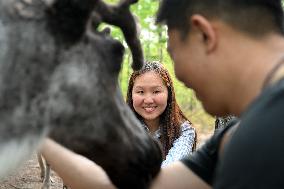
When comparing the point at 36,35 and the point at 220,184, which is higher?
the point at 36,35

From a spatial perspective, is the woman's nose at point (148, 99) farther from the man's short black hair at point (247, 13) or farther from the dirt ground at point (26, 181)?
the dirt ground at point (26, 181)

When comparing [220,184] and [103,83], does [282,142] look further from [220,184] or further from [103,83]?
[103,83]

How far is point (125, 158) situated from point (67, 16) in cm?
74

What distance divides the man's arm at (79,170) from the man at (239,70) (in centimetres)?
81

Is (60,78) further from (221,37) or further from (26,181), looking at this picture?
(26,181)

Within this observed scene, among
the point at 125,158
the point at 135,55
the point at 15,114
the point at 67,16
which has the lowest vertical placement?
the point at 125,158

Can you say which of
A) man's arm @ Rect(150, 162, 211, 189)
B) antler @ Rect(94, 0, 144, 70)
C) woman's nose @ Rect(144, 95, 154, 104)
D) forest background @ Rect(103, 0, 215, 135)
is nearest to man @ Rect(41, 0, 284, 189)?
antler @ Rect(94, 0, 144, 70)

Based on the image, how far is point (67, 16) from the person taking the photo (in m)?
2.29

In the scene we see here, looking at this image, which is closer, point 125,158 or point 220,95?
point 220,95

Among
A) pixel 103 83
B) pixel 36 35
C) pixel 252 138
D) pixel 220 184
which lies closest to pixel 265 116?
pixel 252 138

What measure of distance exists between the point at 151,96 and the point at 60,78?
1.96 meters

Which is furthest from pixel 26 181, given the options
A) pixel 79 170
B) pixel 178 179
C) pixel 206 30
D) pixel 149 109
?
pixel 206 30

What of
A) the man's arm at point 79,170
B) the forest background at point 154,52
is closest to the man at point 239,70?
the man's arm at point 79,170

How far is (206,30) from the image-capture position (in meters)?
2.00
